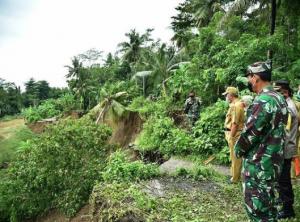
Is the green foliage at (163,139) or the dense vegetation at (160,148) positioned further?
the green foliage at (163,139)

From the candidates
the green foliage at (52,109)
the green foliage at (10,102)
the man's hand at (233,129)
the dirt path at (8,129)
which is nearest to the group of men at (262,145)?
the man's hand at (233,129)

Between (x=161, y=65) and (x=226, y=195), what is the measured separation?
85.0ft

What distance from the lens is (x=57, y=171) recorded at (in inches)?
445

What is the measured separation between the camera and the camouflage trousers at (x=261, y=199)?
3.59 m

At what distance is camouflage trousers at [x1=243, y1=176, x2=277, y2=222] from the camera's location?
3.59 meters

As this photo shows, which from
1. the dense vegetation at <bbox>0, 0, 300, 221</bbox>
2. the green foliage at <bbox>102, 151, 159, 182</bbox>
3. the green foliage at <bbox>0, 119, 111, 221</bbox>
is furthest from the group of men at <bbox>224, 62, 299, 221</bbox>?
the green foliage at <bbox>0, 119, 111, 221</bbox>

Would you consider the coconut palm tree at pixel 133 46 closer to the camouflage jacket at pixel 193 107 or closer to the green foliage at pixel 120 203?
the camouflage jacket at pixel 193 107

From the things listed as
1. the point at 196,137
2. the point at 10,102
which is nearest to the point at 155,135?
the point at 196,137

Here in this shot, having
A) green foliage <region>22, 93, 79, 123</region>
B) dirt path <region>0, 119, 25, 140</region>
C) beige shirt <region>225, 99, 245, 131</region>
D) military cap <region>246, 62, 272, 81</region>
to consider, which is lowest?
dirt path <region>0, 119, 25, 140</region>

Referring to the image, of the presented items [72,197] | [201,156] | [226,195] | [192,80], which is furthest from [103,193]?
[192,80]

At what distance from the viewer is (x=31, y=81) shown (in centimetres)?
7412

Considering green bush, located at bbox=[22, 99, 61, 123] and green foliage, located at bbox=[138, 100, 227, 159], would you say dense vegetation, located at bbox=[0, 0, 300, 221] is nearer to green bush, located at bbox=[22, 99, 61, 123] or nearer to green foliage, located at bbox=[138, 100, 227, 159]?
green foliage, located at bbox=[138, 100, 227, 159]

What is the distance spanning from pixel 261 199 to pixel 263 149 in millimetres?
448

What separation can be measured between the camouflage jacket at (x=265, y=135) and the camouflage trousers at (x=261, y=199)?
0.06m
